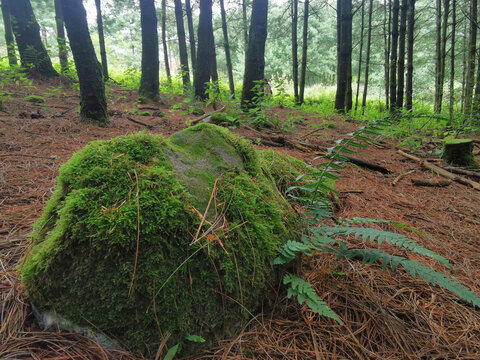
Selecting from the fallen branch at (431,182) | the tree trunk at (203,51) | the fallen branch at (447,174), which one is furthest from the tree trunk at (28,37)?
the fallen branch at (447,174)

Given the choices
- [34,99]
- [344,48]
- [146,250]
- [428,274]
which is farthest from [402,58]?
Result: [34,99]

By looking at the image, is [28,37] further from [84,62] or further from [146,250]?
[146,250]

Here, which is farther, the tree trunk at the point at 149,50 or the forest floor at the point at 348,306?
the tree trunk at the point at 149,50

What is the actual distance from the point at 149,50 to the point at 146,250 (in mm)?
9115

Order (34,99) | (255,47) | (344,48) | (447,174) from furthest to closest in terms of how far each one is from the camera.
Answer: (344,48) < (255,47) < (34,99) < (447,174)

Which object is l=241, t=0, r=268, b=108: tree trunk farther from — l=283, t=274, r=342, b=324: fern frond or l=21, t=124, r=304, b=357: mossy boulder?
l=283, t=274, r=342, b=324: fern frond

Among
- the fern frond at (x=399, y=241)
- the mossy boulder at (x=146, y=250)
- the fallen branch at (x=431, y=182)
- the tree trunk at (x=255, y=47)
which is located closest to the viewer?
the mossy boulder at (x=146, y=250)

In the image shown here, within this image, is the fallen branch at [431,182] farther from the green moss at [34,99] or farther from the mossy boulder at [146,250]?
the green moss at [34,99]

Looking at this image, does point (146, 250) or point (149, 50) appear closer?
point (146, 250)

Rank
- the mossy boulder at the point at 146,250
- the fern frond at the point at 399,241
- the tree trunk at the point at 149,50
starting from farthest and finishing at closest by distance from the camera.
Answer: the tree trunk at the point at 149,50, the fern frond at the point at 399,241, the mossy boulder at the point at 146,250

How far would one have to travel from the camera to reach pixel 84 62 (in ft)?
14.6

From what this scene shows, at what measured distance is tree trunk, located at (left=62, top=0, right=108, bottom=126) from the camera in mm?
4363

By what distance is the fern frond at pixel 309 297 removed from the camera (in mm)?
1058

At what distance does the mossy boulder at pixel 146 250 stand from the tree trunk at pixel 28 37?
31.9 feet
